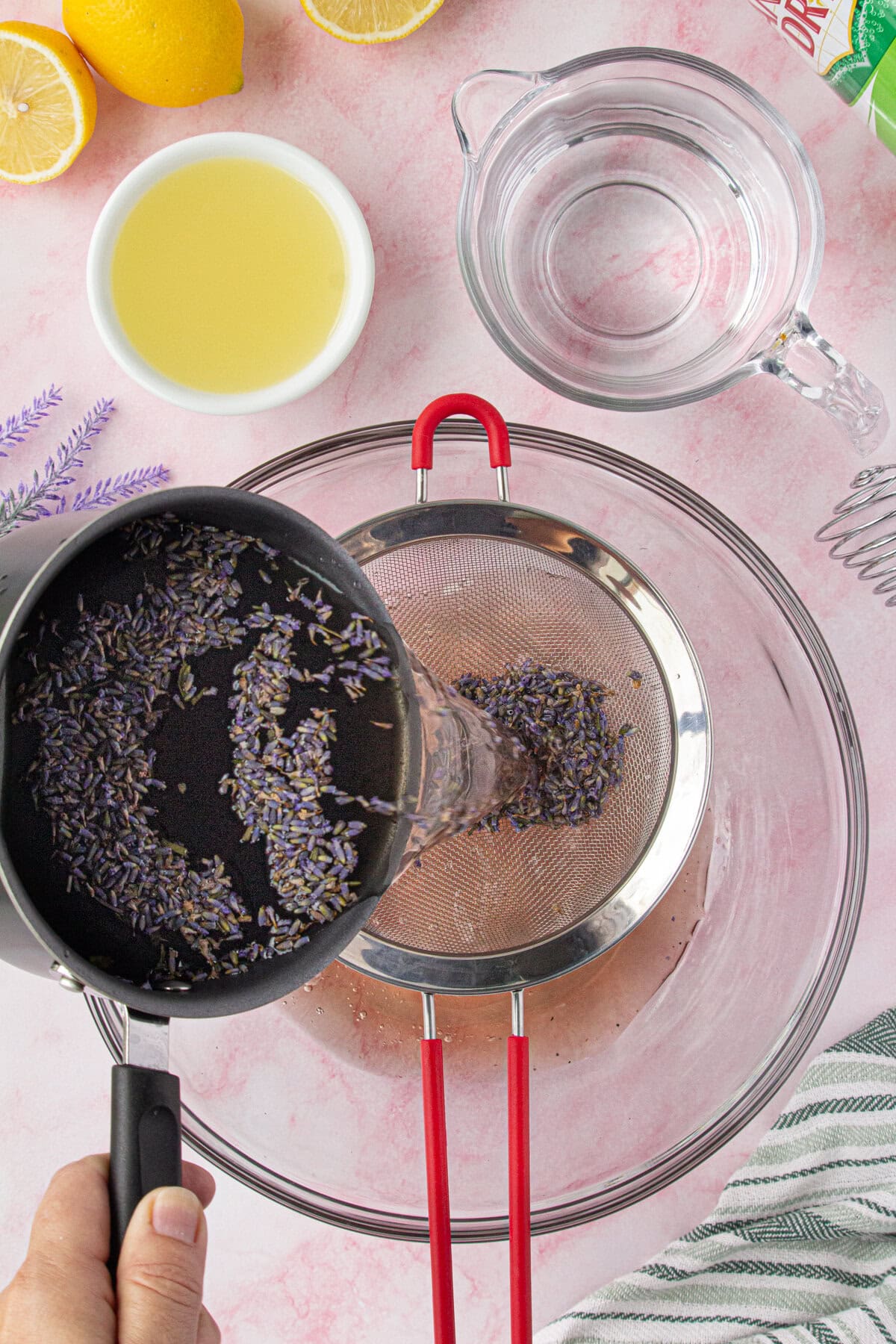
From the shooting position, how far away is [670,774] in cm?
107

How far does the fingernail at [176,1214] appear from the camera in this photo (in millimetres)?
715

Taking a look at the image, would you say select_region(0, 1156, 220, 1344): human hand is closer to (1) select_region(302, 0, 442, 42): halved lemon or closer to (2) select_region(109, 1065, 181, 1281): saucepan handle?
(2) select_region(109, 1065, 181, 1281): saucepan handle

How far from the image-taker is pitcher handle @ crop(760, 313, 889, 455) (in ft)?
3.31

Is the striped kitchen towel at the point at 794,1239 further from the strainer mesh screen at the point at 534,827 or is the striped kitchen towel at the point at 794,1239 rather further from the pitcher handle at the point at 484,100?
the pitcher handle at the point at 484,100

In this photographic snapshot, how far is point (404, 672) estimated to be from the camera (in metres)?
0.67

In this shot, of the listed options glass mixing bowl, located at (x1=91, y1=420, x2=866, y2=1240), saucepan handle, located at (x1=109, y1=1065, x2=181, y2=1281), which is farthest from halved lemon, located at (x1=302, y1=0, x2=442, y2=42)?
saucepan handle, located at (x1=109, y1=1065, x2=181, y2=1281)

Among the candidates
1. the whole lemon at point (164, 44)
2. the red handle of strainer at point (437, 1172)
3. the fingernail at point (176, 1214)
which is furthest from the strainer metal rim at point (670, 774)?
the whole lemon at point (164, 44)

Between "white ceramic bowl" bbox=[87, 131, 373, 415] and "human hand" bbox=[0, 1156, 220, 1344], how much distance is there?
0.76 metres

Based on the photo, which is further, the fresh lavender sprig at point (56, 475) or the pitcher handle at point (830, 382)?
the fresh lavender sprig at point (56, 475)

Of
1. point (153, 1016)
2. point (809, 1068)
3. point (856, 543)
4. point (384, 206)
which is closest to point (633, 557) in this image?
point (856, 543)

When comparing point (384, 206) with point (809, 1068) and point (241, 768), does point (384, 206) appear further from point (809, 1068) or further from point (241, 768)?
point (809, 1068)

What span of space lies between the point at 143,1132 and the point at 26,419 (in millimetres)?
814

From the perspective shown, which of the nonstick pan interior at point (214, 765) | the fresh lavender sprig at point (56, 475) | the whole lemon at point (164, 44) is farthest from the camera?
the fresh lavender sprig at point (56, 475)

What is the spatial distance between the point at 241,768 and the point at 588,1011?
2.01ft
